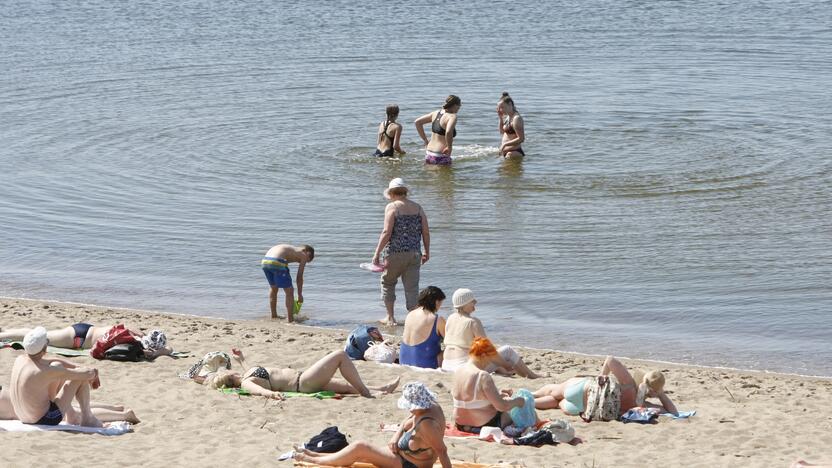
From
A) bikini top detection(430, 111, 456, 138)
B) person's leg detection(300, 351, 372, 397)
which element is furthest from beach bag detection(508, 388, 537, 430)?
bikini top detection(430, 111, 456, 138)

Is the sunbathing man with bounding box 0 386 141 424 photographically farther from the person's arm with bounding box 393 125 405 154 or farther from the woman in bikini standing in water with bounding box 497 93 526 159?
Answer: the person's arm with bounding box 393 125 405 154

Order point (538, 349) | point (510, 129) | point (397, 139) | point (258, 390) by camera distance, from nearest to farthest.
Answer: point (258, 390) < point (538, 349) < point (510, 129) < point (397, 139)

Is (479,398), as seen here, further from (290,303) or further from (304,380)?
(290,303)

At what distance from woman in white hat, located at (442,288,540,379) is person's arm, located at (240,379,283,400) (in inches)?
67.3

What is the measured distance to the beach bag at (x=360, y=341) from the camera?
42.1 ft

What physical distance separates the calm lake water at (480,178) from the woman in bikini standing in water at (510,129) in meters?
0.41

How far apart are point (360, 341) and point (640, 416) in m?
3.29

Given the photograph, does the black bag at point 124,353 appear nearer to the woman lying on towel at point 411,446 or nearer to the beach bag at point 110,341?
the beach bag at point 110,341

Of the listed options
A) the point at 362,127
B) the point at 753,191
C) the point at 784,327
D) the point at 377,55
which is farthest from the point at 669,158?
the point at 377,55

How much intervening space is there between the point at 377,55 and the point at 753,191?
16634mm

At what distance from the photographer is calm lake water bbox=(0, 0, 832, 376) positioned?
15031 mm

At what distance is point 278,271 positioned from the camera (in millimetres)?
14453

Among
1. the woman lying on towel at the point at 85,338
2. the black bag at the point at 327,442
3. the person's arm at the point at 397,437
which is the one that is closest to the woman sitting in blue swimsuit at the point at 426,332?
the woman lying on towel at the point at 85,338

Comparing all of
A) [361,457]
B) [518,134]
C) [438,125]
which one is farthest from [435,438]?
[518,134]
